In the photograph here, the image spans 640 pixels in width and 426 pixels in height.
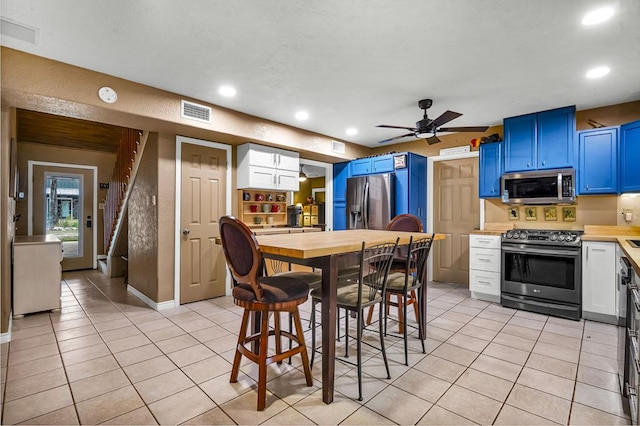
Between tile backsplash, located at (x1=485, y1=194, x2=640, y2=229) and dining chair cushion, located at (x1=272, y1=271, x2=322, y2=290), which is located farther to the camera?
tile backsplash, located at (x1=485, y1=194, x2=640, y2=229)

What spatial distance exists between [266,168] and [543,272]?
149 inches

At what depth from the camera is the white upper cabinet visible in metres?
4.32

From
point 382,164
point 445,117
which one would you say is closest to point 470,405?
point 445,117

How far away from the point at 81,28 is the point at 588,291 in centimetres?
529

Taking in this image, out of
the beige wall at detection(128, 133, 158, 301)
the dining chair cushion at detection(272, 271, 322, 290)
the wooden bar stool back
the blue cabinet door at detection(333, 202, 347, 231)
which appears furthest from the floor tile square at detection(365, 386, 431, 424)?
the blue cabinet door at detection(333, 202, 347, 231)

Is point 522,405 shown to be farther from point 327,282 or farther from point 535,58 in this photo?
point 535,58

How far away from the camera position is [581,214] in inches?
153

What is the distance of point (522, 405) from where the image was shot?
6.21 feet

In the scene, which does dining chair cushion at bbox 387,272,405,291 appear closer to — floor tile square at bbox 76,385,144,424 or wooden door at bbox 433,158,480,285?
floor tile square at bbox 76,385,144,424

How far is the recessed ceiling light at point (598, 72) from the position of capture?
2.82m

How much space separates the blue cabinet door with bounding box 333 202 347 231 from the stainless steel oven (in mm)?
2651

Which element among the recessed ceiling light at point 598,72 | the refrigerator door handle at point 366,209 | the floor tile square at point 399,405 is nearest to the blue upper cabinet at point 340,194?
the refrigerator door handle at point 366,209

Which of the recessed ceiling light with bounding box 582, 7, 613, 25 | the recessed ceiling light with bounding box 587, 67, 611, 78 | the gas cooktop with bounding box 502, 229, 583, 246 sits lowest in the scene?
the gas cooktop with bounding box 502, 229, 583, 246

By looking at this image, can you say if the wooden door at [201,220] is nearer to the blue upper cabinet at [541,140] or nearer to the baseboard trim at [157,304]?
the baseboard trim at [157,304]
